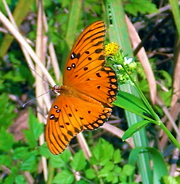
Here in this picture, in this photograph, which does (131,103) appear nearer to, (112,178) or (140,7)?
(112,178)

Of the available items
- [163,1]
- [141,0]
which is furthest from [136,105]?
[163,1]

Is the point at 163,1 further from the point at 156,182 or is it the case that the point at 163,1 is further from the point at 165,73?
the point at 156,182

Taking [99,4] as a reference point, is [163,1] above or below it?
below

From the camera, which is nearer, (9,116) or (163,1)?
(9,116)

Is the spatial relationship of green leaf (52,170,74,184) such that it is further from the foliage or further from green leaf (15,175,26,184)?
green leaf (15,175,26,184)

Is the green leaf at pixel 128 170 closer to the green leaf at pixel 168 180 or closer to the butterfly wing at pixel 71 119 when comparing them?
the green leaf at pixel 168 180

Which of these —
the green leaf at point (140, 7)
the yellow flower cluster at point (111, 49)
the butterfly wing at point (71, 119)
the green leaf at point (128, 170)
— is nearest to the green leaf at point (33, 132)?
the butterfly wing at point (71, 119)
